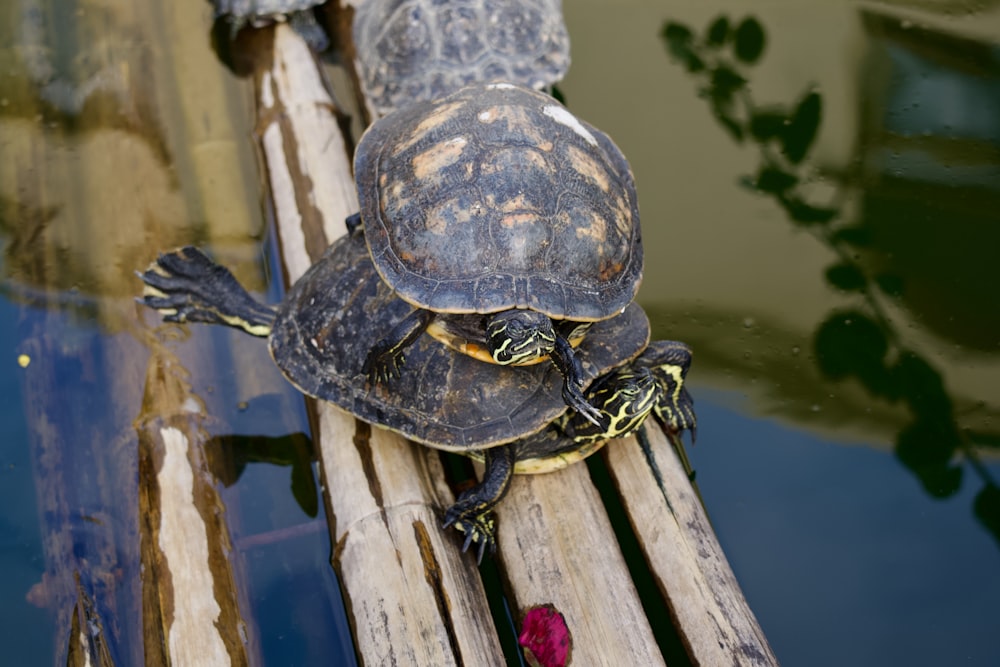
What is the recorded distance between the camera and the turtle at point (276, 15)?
14.0 feet

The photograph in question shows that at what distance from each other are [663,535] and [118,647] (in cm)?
172

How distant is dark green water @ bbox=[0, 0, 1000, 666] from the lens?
2906 millimetres

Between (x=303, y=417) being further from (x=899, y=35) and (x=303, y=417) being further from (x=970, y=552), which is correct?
(x=899, y=35)

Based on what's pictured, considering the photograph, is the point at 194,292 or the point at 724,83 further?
the point at 724,83

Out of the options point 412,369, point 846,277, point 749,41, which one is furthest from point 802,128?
point 412,369

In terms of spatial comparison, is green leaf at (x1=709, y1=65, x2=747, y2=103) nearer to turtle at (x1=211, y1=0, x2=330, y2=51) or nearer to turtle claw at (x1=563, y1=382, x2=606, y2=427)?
turtle at (x1=211, y1=0, x2=330, y2=51)

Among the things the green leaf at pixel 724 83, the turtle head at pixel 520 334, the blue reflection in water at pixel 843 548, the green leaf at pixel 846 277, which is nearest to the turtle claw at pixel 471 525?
the turtle head at pixel 520 334

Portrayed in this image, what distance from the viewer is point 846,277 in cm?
361

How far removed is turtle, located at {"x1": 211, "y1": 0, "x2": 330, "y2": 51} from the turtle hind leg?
1.62 metres

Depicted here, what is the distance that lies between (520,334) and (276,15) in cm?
283

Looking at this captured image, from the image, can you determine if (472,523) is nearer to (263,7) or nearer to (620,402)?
(620,402)

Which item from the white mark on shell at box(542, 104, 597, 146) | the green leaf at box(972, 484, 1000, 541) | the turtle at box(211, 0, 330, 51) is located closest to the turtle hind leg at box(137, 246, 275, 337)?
the white mark on shell at box(542, 104, 597, 146)

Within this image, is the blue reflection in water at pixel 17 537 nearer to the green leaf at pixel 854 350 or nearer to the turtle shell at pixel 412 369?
the turtle shell at pixel 412 369

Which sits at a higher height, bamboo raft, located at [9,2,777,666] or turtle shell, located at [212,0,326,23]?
turtle shell, located at [212,0,326,23]
